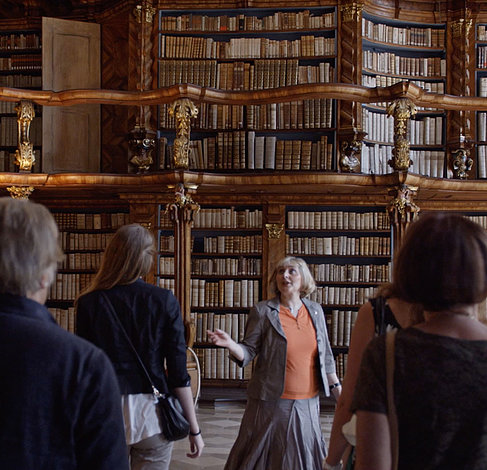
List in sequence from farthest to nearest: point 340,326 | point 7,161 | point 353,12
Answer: point 7,161, point 353,12, point 340,326

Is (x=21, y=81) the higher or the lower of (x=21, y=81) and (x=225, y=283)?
the higher

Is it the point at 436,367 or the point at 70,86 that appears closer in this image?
the point at 436,367

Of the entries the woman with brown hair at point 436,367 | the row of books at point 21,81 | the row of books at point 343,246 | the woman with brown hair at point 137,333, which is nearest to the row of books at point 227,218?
the row of books at point 343,246

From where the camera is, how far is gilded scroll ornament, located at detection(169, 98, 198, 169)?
6.07m

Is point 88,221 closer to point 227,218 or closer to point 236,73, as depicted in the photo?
point 227,218

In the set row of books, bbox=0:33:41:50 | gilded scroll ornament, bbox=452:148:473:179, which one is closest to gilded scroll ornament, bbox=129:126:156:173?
row of books, bbox=0:33:41:50

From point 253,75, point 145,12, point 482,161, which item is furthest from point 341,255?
point 145,12

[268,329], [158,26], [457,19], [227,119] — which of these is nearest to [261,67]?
[227,119]

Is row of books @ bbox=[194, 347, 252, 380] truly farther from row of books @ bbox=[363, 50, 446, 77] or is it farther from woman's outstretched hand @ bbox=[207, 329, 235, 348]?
woman's outstretched hand @ bbox=[207, 329, 235, 348]

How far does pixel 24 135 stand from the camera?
630 centimetres

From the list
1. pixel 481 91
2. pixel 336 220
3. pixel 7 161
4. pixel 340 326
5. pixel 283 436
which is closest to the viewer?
pixel 283 436

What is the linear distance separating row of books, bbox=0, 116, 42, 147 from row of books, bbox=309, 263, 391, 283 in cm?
374

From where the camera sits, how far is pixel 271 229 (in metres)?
7.38

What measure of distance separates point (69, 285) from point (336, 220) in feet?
10.2
